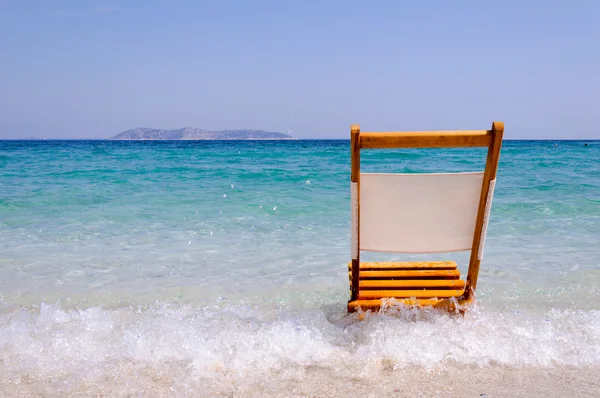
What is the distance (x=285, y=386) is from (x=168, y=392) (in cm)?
54

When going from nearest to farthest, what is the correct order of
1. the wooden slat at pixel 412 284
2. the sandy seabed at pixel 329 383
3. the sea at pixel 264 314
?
1. the sandy seabed at pixel 329 383
2. the sea at pixel 264 314
3. the wooden slat at pixel 412 284

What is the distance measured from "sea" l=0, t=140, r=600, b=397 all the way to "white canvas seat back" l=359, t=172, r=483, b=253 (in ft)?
1.36

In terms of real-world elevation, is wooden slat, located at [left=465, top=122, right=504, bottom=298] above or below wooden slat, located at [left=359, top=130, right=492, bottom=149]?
below

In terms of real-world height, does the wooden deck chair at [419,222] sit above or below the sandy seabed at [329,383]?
above

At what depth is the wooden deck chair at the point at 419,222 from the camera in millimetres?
2494

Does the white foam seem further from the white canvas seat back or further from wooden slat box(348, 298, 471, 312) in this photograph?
the white canvas seat back

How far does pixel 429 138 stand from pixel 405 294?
97cm

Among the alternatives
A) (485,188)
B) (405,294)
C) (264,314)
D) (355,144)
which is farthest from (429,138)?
(264,314)

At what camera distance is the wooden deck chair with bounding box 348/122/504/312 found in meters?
2.49

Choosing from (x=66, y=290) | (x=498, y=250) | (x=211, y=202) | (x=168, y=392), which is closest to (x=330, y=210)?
(x=211, y=202)

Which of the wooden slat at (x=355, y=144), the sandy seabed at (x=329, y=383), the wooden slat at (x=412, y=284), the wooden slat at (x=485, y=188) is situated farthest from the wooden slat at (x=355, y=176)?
the wooden slat at (x=485, y=188)

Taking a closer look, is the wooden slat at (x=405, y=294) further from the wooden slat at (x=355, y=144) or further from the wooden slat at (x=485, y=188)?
the wooden slat at (x=355, y=144)

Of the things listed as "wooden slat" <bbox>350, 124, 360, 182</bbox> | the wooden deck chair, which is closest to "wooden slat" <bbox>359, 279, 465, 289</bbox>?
the wooden deck chair

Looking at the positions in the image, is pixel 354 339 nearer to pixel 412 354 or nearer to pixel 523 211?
pixel 412 354
